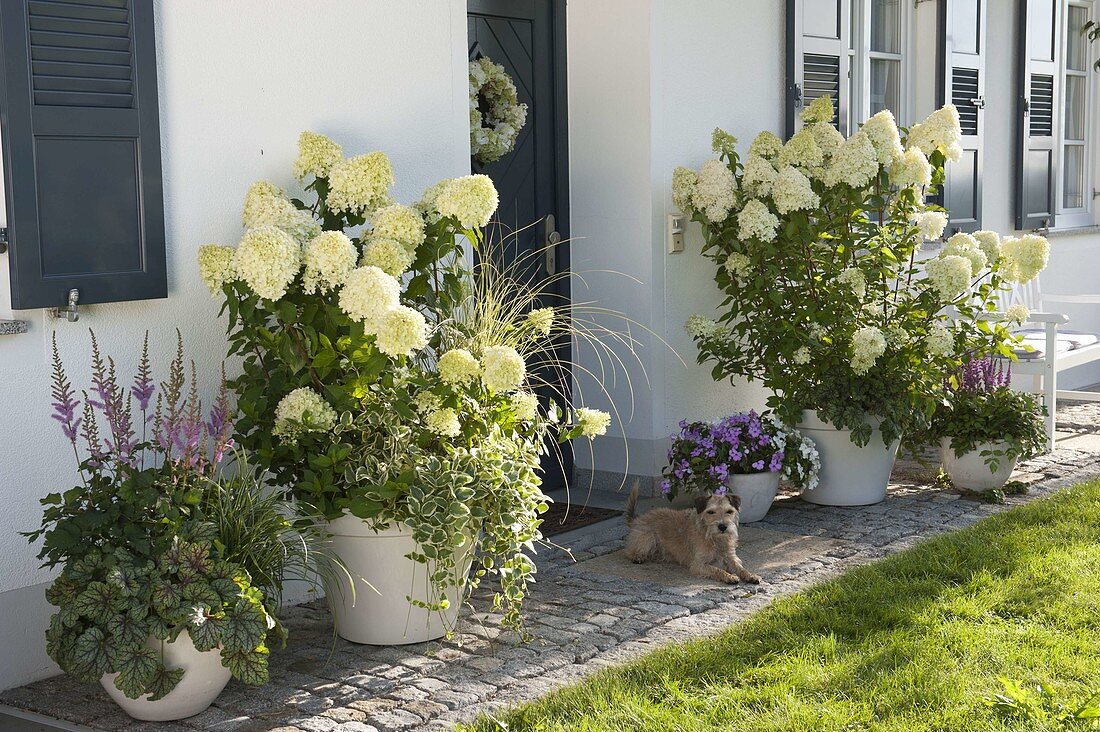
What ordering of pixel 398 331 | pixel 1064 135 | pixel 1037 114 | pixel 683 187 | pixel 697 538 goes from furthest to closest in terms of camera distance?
pixel 1064 135 → pixel 1037 114 → pixel 683 187 → pixel 697 538 → pixel 398 331

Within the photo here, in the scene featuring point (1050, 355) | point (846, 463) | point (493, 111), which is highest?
point (493, 111)

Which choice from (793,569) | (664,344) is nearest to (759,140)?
(664,344)

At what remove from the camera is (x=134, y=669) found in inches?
122

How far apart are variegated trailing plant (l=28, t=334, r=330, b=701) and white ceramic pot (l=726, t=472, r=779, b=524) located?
Result: 226cm

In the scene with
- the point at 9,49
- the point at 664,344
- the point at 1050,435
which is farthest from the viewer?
the point at 1050,435

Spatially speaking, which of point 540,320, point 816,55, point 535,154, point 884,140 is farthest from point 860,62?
point 540,320

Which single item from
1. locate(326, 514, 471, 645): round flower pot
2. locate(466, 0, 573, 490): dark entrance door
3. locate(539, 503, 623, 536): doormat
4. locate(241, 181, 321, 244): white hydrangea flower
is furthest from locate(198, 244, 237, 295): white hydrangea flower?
locate(539, 503, 623, 536): doormat

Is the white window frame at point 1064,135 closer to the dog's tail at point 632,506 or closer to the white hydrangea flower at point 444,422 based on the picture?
the dog's tail at point 632,506

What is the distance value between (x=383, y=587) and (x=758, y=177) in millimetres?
A: 2718

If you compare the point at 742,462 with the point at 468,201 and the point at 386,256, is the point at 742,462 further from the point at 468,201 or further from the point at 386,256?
the point at 386,256

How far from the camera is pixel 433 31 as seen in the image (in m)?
4.70

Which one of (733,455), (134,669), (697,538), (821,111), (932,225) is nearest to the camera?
(134,669)

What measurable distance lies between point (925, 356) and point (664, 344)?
3.95ft

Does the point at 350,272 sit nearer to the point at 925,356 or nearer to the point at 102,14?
the point at 102,14
